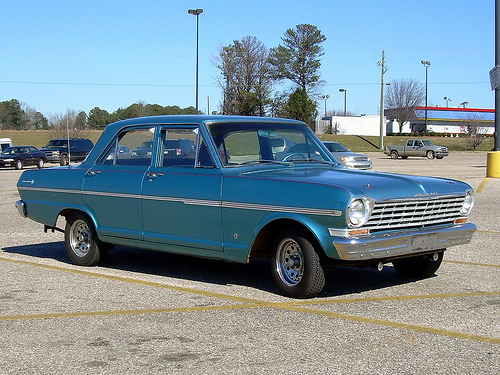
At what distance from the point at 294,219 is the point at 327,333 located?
4.13 ft

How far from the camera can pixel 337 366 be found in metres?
4.59

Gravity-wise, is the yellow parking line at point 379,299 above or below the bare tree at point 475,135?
below

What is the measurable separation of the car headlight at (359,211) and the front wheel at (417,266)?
4.57 ft

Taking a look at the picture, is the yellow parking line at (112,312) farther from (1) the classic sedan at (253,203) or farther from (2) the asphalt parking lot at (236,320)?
(1) the classic sedan at (253,203)

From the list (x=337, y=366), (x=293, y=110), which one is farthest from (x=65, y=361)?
(x=293, y=110)

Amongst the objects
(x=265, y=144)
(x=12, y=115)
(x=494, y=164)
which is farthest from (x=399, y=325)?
(x=12, y=115)

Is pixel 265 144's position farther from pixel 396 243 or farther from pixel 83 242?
pixel 83 242

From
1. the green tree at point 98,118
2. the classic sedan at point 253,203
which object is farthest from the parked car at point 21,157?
the green tree at point 98,118

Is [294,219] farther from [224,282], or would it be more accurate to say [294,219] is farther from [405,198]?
[224,282]

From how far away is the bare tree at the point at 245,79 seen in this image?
57050mm

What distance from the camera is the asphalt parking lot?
185 inches

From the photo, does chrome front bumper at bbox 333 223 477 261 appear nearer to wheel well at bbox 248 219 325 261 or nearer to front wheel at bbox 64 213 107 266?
wheel well at bbox 248 219 325 261

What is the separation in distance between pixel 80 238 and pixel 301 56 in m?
74.9

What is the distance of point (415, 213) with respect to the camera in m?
6.48
